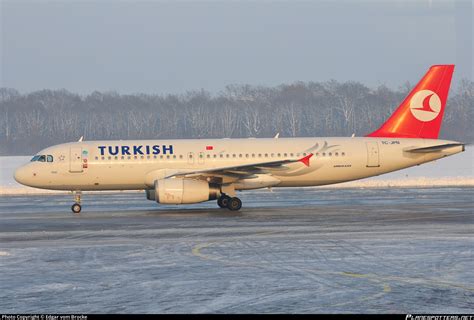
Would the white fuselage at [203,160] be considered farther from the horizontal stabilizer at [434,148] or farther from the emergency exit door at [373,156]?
the horizontal stabilizer at [434,148]

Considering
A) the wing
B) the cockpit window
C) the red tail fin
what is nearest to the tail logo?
the red tail fin

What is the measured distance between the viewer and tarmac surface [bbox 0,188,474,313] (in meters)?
12.1

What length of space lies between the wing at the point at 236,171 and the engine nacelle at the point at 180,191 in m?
0.69

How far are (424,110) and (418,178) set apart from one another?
19.9 metres

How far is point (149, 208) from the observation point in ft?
104

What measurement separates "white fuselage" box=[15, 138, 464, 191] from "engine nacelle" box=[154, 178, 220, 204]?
253 centimetres

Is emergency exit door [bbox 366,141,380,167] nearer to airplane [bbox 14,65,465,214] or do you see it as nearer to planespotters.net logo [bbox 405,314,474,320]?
airplane [bbox 14,65,465,214]

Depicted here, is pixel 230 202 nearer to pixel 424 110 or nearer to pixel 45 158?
pixel 45 158

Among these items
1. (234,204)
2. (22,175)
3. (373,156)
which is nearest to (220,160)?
(234,204)

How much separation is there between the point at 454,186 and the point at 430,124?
11451mm

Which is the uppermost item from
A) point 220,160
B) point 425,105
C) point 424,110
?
point 425,105

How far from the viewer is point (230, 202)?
97.1 feet

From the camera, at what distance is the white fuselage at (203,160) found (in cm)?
3120

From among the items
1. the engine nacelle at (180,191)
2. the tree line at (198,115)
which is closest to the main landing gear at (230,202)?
the engine nacelle at (180,191)
